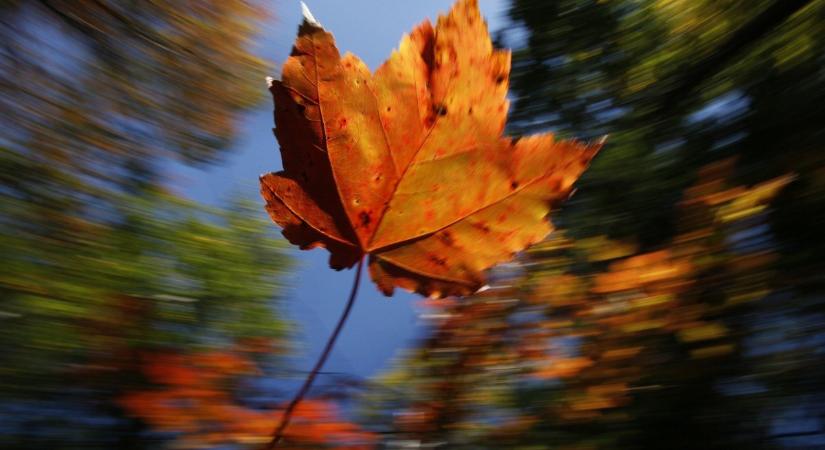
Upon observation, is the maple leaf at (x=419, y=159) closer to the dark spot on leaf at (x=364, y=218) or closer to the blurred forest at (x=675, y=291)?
the dark spot on leaf at (x=364, y=218)

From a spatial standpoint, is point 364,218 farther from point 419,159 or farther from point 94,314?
point 94,314

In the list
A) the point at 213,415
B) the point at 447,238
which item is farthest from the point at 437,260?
the point at 213,415

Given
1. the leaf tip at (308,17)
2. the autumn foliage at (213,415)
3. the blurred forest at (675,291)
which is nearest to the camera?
the leaf tip at (308,17)

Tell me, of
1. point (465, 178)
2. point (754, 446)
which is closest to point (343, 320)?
point (465, 178)

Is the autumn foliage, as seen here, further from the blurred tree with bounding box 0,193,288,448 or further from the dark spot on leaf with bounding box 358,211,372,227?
the dark spot on leaf with bounding box 358,211,372,227

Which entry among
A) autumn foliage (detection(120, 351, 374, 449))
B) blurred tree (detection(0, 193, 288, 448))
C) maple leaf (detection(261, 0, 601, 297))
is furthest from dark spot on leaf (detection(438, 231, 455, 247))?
blurred tree (detection(0, 193, 288, 448))

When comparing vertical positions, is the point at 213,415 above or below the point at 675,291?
below

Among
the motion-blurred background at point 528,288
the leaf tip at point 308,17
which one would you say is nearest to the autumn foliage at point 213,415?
the motion-blurred background at point 528,288

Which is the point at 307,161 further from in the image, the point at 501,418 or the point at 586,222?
the point at 586,222
